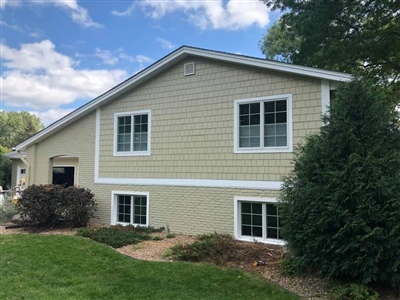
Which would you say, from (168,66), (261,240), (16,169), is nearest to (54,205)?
(168,66)

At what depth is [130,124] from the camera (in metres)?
11.6

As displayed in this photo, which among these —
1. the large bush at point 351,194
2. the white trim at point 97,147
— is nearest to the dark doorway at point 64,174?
the white trim at point 97,147

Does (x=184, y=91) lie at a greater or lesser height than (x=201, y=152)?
greater

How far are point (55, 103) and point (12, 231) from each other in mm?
49696

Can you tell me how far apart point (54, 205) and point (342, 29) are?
40.1ft

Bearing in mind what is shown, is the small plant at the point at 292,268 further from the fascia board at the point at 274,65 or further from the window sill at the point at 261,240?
the fascia board at the point at 274,65

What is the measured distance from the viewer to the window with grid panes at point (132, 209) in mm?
11203

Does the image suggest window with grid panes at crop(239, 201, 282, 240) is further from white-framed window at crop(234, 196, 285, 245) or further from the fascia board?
the fascia board

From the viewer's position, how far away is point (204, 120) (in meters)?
9.95

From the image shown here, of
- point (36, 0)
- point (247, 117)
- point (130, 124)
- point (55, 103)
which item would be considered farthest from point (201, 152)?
point (55, 103)

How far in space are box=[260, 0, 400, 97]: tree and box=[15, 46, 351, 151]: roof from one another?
448 cm

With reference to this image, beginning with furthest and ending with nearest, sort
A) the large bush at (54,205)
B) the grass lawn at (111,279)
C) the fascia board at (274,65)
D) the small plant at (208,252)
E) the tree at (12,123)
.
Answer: the tree at (12,123)
the large bush at (54,205)
the fascia board at (274,65)
the small plant at (208,252)
the grass lawn at (111,279)

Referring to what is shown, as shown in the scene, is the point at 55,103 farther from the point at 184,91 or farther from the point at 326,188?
the point at 326,188

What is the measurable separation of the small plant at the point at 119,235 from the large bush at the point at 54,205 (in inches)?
48.8
